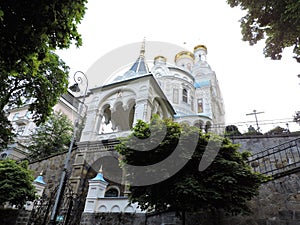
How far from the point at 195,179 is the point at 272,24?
4544mm

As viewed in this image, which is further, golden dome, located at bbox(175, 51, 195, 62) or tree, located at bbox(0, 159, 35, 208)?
golden dome, located at bbox(175, 51, 195, 62)

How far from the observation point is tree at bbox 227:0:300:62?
5.07m

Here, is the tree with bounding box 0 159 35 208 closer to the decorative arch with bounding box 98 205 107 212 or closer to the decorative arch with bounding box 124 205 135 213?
the decorative arch with bounding box 98 205 107 212

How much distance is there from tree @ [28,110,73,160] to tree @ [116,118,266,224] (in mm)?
14366

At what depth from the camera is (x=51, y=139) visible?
1984cm

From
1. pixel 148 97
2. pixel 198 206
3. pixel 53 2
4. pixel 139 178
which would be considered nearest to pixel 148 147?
pixel 139 178

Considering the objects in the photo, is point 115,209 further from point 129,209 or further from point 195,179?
point 195,179

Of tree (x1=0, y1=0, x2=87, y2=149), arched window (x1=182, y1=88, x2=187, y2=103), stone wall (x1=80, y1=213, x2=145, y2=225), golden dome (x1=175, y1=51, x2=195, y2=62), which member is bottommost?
stone wall (x1=80, y1=213, x2=145, y2=225)

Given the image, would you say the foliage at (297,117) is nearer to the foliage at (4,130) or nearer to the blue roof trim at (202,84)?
the blue roof trim at (202,84)

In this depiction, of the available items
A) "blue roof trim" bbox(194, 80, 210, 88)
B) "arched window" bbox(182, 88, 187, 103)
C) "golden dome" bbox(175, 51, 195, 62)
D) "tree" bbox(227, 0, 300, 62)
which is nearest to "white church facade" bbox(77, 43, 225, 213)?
"arched window" bbox(182, 88, 187, 103)

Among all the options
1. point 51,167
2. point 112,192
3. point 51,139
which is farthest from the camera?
point 51,139

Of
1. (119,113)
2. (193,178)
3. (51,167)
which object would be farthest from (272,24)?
(51,167)

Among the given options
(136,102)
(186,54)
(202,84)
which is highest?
(186,54)

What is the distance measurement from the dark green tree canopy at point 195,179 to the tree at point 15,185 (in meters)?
5.23
